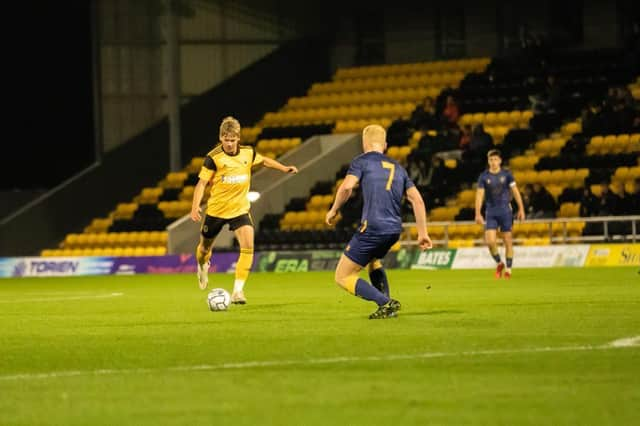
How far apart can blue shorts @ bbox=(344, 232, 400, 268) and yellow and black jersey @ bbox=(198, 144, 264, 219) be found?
3.84 meters

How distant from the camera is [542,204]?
97.7 feet

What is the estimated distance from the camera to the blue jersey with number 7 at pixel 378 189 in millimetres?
13297

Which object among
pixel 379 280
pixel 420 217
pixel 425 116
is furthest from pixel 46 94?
pixel 420 217

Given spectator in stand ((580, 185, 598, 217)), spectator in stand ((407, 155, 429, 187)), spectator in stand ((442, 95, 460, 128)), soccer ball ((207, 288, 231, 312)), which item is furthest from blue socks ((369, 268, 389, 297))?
spectator in stand ((442, 95, 460, 128))

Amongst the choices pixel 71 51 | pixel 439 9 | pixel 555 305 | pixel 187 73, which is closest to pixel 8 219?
pixel 71 51

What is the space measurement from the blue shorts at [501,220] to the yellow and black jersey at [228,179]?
26.4 ft

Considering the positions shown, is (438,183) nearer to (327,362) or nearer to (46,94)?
(46,94)

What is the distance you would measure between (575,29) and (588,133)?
278 inches

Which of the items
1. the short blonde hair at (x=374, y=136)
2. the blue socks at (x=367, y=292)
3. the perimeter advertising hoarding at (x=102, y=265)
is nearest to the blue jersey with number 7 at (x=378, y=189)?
the short blonde hair at (x=374, y=136)

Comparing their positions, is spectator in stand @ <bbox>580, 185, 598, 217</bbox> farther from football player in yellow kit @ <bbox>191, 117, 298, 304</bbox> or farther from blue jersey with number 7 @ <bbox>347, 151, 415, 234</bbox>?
blue jersey with number 7 @ <bbox>347, 151, 415, 234</bbox>

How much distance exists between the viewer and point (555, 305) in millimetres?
15422

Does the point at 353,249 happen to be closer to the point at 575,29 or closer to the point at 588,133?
the point at 588,133

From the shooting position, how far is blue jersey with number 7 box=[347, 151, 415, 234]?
43.6 feet

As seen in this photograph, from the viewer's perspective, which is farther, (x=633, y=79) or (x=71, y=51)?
(x=71, y=51)
